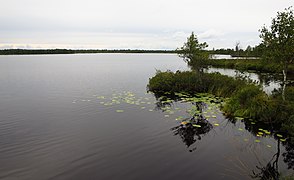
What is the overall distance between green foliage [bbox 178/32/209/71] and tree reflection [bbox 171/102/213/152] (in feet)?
30.1

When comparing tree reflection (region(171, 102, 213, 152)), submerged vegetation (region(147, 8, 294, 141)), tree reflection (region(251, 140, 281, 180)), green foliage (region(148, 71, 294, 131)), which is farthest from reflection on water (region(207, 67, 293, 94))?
tree reflection (region(251, 140, 281, 180))

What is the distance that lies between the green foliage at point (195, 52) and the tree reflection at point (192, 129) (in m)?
9.17

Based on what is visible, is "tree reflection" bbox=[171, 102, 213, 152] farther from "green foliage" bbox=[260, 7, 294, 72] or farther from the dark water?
"green foliage" bbox=[260, 7, 294, 72]

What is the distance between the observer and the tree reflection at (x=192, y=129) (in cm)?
1177

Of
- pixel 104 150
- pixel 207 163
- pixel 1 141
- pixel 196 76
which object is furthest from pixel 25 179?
pixel 196 76

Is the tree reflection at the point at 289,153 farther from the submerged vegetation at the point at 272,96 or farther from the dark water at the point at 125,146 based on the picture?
the submerged vegetation at the point at 272,96

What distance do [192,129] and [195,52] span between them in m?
12.5

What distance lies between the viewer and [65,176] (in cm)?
810

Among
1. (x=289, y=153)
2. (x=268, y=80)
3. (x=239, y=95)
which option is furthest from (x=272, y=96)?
(x=268, y=80)

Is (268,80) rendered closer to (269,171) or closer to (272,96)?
(272,96)

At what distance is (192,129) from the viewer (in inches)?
512

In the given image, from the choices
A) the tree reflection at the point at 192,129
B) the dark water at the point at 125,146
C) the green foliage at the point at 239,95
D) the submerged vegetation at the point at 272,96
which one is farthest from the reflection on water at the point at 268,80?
the dark water at the point at 125,146

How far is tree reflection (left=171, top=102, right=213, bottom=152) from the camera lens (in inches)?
463

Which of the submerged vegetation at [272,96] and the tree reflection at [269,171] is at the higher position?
the submerged vegetation at [272,96]
